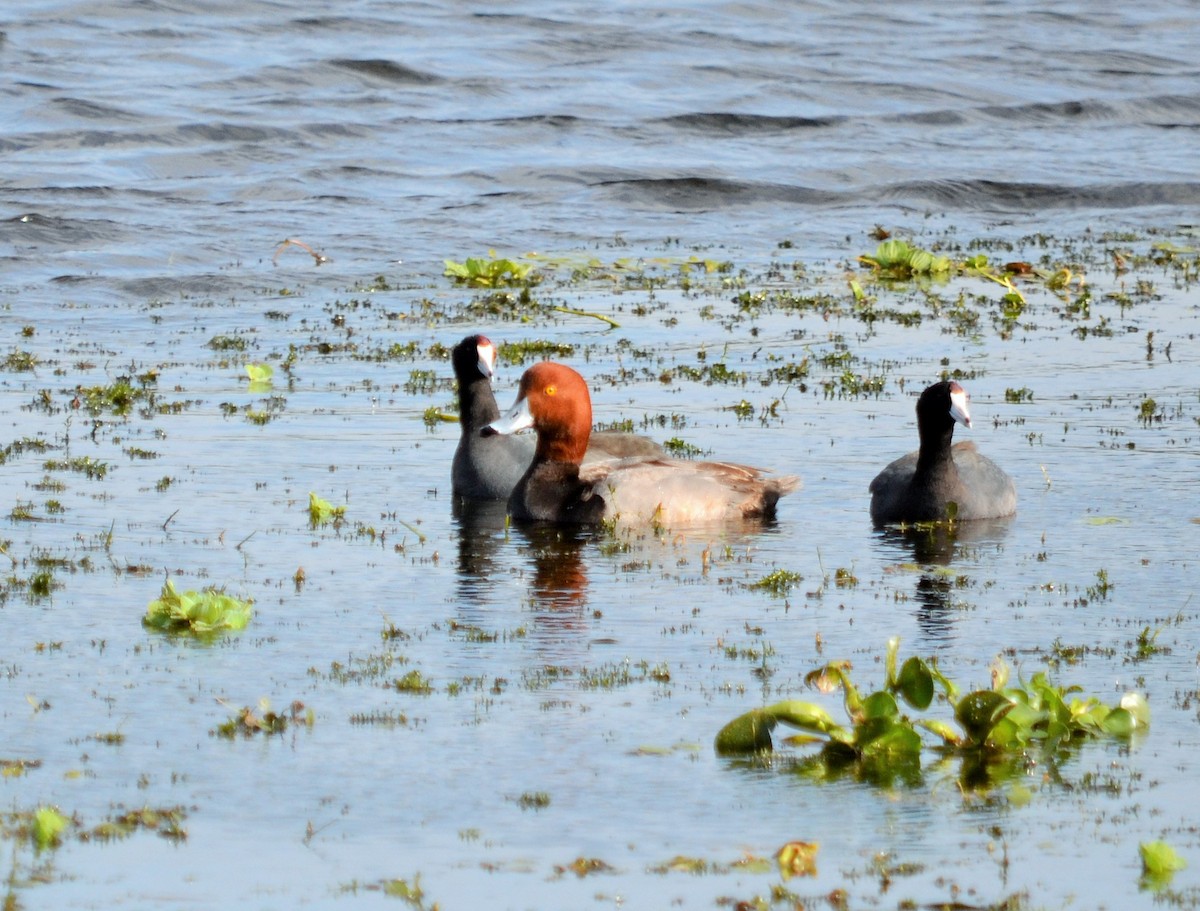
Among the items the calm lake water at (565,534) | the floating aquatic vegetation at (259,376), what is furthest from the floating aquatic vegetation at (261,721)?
the floating aquatic vegetation at (259,376)

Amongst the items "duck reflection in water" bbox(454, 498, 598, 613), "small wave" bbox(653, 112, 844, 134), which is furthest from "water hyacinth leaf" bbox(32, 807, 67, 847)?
"small wave" bbox(653, 112, 844, 134)

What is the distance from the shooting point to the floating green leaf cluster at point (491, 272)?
2050 centimetres

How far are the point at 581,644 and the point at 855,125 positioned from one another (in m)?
24.7

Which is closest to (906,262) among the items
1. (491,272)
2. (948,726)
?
(491,272)

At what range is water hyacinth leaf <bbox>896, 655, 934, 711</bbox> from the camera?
24.5 ft

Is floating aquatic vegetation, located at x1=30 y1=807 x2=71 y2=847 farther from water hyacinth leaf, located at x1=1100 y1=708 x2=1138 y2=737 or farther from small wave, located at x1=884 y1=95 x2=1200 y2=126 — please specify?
small wave, located at x1=884 y1=95 x2=1200 y2=126

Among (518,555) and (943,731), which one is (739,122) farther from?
(943,731)

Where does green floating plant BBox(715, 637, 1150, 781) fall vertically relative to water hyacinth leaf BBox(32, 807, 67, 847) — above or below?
above

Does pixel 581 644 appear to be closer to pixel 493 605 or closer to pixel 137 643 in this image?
pixel 493 605

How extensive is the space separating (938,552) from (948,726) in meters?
3.44

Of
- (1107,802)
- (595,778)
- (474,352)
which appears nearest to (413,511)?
(474,352)

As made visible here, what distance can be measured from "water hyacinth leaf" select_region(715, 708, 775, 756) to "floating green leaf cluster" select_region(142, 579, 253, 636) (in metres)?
2.46

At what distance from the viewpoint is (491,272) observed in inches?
809

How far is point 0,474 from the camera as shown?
12094mm
